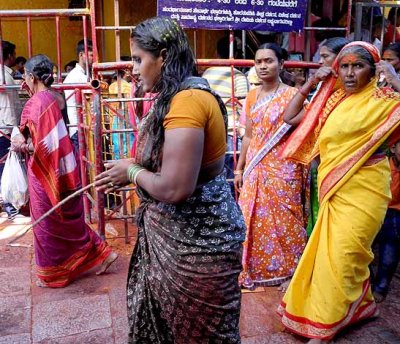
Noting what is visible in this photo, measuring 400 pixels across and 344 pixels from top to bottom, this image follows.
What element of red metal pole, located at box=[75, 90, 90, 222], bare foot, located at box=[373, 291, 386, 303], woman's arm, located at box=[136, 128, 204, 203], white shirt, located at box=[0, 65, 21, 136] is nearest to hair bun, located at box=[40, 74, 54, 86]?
red metal pole, located at box=[75, 90, 90, 222]

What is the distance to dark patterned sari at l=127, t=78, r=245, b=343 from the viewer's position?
2078mm

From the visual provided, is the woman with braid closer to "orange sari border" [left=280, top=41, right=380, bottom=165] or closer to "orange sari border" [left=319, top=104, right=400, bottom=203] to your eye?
"orange sari border" [left=319, top=104, right=400, bottom=203]

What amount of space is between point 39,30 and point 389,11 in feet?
18.7

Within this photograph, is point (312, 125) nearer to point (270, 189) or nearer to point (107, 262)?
point (270, 189)

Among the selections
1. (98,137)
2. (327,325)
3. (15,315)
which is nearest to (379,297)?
(327,325)

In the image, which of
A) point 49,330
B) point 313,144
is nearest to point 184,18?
point 313,144

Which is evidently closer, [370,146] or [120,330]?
[370,146]

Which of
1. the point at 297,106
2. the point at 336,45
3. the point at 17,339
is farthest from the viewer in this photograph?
the point at 336,45

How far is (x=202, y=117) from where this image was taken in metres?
1.90

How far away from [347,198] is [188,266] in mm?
1311

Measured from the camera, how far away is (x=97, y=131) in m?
4.05

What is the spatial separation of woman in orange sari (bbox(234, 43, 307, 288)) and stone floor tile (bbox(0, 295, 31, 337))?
154cm

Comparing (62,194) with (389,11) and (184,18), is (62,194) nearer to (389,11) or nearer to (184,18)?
(184,18)

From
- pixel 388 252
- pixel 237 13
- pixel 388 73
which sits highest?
pixel 237 13
